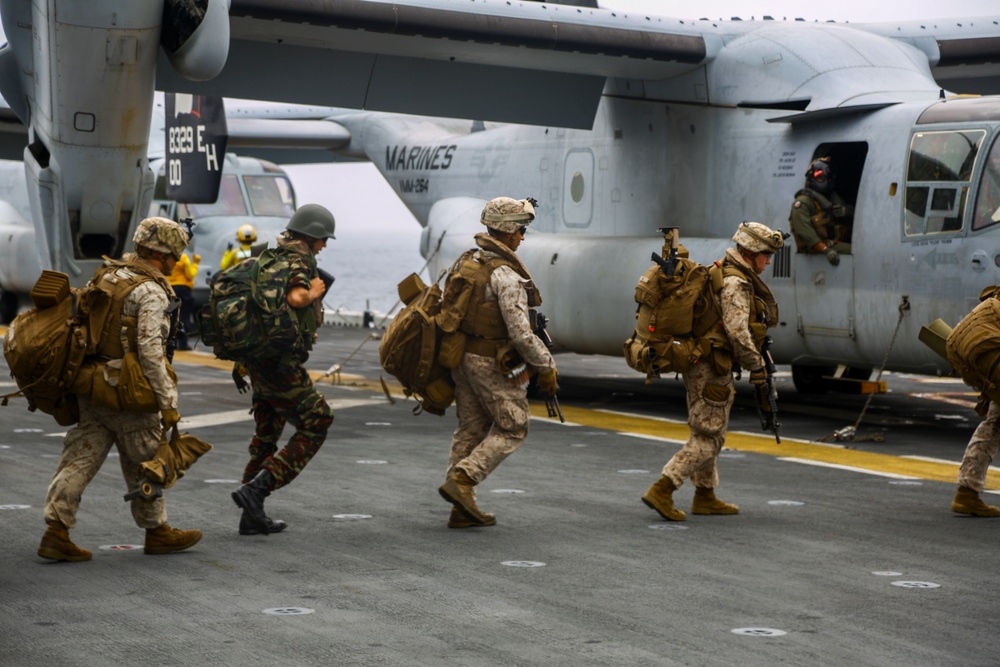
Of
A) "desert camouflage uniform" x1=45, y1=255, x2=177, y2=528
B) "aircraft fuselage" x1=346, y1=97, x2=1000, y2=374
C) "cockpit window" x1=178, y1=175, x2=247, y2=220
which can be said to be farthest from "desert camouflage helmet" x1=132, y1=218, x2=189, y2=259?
"cockpit window" x1=178, y1=175, x2=247, y2=220

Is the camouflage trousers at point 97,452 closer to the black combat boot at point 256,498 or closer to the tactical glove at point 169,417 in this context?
the tactical glove at point 169,417

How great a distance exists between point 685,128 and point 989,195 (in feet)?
12.8

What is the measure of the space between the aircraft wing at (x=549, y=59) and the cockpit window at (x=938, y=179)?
834 mm

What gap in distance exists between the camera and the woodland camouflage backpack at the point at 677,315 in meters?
8.14

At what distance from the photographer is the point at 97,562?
6848mm

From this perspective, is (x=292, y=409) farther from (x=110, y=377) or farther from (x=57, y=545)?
(x=57, y=545)

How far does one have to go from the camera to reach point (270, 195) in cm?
2564

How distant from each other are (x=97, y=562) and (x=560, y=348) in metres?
8.82

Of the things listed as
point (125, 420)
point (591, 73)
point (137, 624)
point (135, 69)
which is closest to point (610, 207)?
point (591, 73)

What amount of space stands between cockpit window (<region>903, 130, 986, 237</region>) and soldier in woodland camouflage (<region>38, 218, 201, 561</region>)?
690 centimetres

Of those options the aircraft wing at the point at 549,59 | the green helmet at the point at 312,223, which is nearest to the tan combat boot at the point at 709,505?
the green helmet at the point at 312,223

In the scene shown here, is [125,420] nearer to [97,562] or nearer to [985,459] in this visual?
[97,562]

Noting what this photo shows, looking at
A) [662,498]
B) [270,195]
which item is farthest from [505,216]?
[270,195]

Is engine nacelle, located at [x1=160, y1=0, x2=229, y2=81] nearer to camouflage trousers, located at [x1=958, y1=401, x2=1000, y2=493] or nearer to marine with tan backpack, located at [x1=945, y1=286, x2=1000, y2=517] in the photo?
marine with tan backpack, located at [x1=945, y1=286, x2=1000, y2=517]
